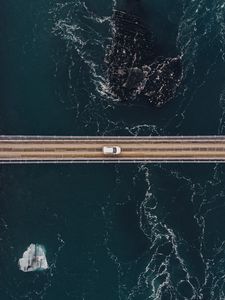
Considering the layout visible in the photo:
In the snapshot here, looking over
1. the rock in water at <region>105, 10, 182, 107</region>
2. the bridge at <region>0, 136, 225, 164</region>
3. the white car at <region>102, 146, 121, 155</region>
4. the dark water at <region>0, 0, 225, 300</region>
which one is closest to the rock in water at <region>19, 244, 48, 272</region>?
the dark water at <region>0, 0, 225, 300</region>

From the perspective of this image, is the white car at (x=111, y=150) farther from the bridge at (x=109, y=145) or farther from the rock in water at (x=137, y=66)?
the rock in water at (x=137, y=66)

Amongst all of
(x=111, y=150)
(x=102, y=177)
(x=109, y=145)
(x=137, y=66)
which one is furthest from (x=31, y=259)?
(x=137, y=66)

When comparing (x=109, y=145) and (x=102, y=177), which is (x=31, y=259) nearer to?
(x=102, y=177)

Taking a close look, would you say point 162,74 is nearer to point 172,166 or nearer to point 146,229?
point 172,166

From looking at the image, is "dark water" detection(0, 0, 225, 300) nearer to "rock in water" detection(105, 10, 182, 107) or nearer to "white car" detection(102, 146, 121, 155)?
"rock in water" detection(105, 10, 182, 107)

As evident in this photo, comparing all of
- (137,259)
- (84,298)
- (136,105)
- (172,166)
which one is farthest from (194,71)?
(84,298)

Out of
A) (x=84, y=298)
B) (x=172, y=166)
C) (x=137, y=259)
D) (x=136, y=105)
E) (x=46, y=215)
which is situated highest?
(x=136, y=105)

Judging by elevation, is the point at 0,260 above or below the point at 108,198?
below
